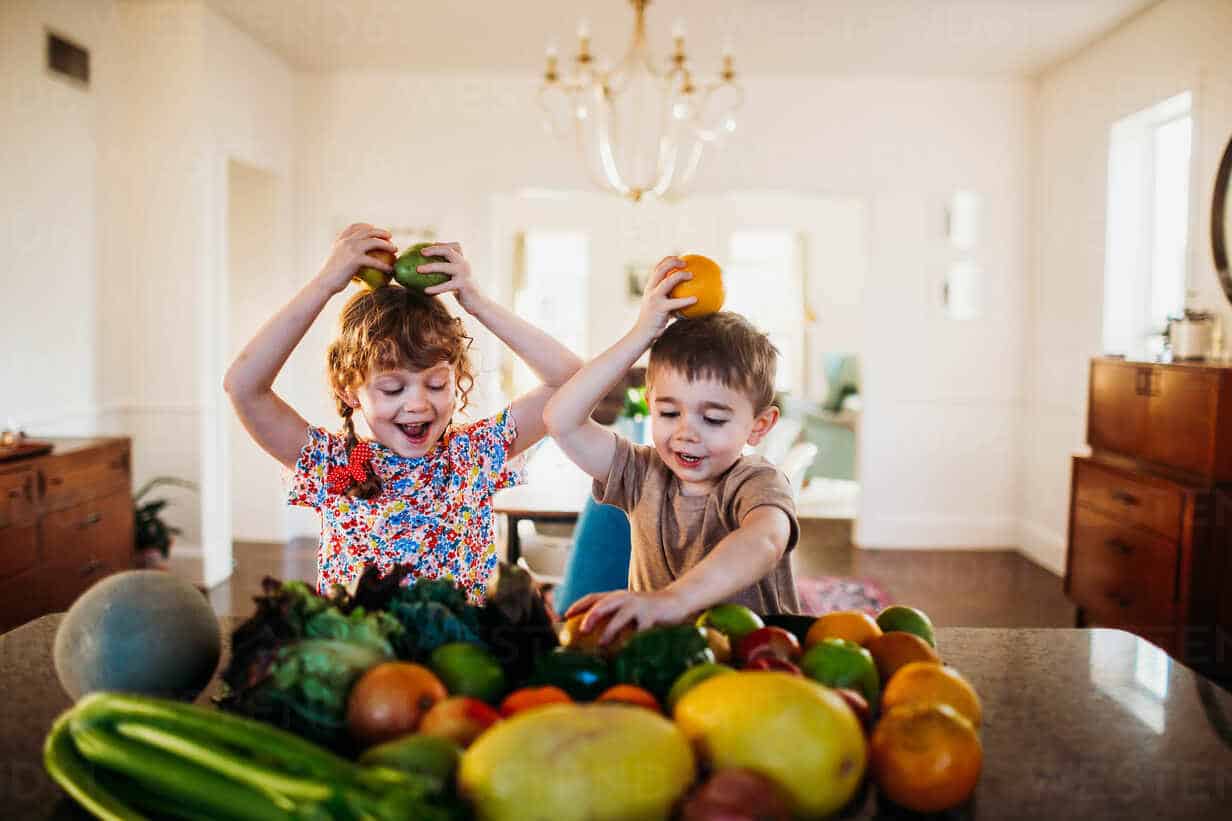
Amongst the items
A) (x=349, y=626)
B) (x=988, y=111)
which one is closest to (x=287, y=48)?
(x=988, y=111)

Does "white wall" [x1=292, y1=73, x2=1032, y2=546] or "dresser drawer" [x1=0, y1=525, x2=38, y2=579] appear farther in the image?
"white wall" [x1=292, y1=73, x2=1032, y2=546]

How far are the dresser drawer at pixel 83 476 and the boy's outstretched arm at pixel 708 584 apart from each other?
3134mm

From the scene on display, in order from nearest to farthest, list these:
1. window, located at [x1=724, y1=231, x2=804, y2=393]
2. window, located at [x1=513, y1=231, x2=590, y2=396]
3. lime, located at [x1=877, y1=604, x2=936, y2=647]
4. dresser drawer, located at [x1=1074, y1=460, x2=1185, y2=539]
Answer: lime, located at [x1=877, y1=604, x2=936, y2=647] < dresser drawer, located at [x1=1074, y1=460, x2=1185, y2=539] < window, located at [x1=513, y1=231, x2=590, y2=396] < window, located at [x1=724, y1=231, x2=804, y2=393]

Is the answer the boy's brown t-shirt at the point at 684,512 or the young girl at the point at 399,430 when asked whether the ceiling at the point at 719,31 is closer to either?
the young girl at the point at 399,430

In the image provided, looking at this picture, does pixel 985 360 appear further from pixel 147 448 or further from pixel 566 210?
pixel 566 210

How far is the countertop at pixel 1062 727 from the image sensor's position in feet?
2.41

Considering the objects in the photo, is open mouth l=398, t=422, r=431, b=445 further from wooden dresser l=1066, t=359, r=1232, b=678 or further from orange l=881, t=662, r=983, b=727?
wooden dresser l=1066, t=359, r=1232, b=678

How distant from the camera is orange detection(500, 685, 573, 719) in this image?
74cm

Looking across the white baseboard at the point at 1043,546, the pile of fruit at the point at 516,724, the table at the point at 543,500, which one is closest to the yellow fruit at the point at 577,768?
the pile of fruit at the point at 516,724

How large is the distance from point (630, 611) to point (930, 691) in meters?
0.28

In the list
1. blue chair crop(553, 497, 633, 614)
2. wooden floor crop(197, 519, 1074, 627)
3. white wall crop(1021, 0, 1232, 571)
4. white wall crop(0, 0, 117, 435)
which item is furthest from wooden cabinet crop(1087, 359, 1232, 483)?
white wall crop(0, 0, 117, 435)

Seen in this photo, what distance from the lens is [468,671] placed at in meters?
0.80

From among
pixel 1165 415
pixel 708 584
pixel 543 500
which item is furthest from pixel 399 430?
pixel 1165 415

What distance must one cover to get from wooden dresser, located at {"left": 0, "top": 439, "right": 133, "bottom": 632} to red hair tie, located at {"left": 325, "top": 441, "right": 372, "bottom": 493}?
7.35 feet
